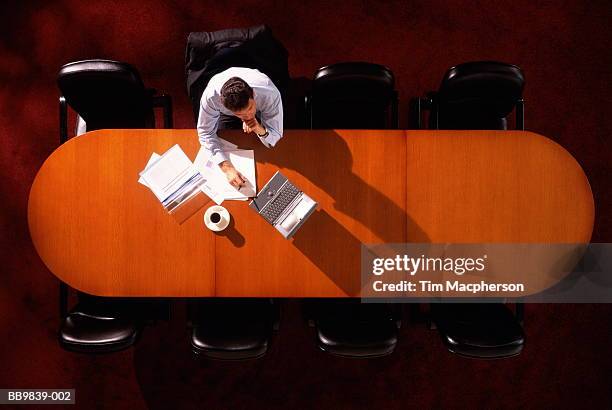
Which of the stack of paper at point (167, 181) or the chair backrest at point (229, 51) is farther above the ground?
the chair backrest at point (229, 51)

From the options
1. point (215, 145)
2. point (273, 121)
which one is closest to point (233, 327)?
point (215, 145)

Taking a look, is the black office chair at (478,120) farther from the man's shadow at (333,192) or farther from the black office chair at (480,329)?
the man's shadow at (333,192)

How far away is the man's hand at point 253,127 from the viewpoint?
1987 mm

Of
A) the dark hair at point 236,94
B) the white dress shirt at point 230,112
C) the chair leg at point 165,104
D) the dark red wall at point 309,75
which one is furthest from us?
the dark red wall at point 309,75

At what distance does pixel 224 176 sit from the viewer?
2.14 metres

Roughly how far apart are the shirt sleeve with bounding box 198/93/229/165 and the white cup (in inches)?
9.5

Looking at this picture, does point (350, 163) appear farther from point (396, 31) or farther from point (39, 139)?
point (39, 139)

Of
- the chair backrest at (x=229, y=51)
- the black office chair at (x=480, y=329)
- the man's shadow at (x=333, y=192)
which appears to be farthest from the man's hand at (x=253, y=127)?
the black office chair at (x=480, y=329)

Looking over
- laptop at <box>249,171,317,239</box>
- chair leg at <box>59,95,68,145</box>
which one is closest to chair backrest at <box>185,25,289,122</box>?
laptop at <box>249,171,317,239</box>

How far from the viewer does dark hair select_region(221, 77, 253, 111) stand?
1.78 metres

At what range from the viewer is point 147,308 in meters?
2.42

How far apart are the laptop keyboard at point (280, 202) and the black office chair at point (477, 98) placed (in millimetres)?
960

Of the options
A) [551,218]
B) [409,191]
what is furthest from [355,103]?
[551,218]

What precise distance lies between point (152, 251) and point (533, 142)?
6.68 ft
